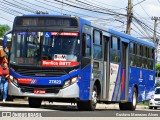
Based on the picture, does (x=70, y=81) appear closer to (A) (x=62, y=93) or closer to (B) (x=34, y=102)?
(A) (x=62, y=93)

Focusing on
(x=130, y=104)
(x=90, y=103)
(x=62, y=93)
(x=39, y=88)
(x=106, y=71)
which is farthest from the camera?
(x=130, y=104)

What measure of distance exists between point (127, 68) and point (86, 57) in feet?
18.2

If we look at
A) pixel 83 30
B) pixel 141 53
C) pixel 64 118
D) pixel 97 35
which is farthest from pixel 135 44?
pixel 64 118

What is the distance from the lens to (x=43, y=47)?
19.2 metres

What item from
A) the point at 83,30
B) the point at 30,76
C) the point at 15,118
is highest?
the point at 83,30

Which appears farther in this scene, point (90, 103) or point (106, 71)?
point (106, 71)

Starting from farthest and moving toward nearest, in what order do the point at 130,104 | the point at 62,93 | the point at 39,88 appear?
1. the point at 130,104
2. the point at 39,88
3. the point at 62,93

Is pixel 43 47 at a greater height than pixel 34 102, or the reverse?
pixel 43 47

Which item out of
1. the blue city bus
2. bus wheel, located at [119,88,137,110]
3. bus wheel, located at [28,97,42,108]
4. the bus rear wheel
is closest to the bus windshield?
the blue city bus

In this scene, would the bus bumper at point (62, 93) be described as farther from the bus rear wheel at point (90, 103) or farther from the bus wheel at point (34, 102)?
the bus wheel at point (34, 102)

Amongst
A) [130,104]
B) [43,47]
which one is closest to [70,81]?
[43,47]

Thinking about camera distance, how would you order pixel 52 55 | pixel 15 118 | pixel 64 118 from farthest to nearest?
Result: pixel 52 55, pixel 64 118, pixel 15 118

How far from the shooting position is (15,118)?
14.3 metres

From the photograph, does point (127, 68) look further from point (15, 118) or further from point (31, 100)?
point (15, 118)
